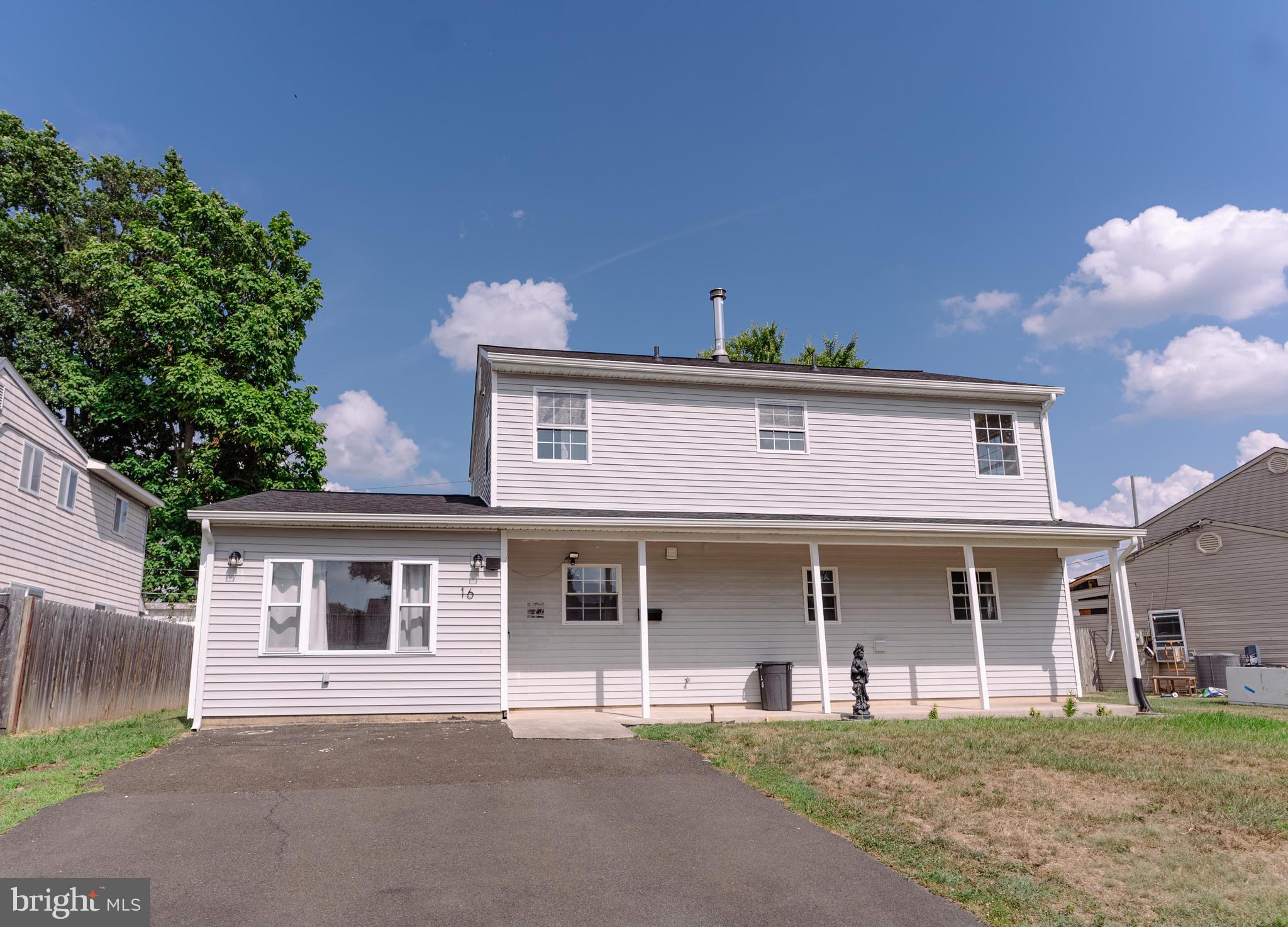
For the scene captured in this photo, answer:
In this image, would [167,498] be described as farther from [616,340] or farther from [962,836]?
[962,836]

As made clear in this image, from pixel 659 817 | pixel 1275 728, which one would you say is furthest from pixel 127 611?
pixel 1275 728

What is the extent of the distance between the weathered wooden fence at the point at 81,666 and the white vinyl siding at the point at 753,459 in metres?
6.29

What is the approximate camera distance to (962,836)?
5676 mm

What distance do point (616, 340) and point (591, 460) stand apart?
5994 millimetres

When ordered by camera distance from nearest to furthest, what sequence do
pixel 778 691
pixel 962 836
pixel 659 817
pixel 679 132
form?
pixel 962 836 < pixel 659 817 < pixel 778 691 < pixel 679 132

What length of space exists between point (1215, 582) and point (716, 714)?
15.0 meters

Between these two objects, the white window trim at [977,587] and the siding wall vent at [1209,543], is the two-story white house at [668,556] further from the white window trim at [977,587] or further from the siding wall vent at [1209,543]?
the siding wall vent at [1209,543]

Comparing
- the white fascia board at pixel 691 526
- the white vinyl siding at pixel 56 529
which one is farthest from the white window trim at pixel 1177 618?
the white vinyl siding at pixel 56 529

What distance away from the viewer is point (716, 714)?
12422 mm

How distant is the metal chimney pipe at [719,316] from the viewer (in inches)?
637

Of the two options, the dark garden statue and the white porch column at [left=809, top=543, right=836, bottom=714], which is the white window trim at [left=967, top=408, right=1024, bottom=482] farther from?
the dark garden statue

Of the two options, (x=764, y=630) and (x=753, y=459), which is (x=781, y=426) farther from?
(x=764, y=630)

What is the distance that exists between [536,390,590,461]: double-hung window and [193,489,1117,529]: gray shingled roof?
1052mm

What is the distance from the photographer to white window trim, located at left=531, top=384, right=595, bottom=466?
13.5 m
